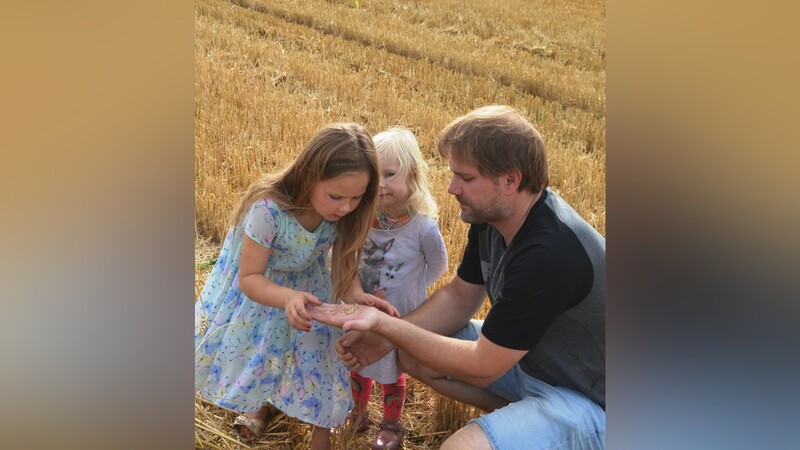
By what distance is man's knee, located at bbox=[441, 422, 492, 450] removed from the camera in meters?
2.41

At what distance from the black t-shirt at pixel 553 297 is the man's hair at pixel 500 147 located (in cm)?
12

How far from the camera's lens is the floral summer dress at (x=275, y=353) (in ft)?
9.33

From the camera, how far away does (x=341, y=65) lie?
10.3 meters

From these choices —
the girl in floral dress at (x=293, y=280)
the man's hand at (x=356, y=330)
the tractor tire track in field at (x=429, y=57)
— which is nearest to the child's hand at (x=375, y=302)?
the girl in floral dress at (x=293, y=280)

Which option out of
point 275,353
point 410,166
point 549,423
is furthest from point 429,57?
point 549,423

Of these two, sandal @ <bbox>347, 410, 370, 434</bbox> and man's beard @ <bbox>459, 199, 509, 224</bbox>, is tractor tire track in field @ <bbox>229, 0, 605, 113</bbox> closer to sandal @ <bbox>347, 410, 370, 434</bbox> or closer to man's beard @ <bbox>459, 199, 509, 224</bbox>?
sandal @ <bbox>347, 410, 370, 434</bbox>

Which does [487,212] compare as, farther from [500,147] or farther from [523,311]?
[523,311]

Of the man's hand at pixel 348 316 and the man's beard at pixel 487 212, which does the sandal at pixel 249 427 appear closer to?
the man's hand at pixel 348 316

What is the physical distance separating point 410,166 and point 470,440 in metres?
1.05

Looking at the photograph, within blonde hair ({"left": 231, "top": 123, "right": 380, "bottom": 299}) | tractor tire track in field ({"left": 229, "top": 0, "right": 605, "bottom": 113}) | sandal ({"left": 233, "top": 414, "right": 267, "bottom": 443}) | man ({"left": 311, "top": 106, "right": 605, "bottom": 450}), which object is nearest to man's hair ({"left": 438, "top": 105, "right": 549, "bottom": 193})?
man ({"left": 311, "top": 106, "right": 605, "bottom": 450})
